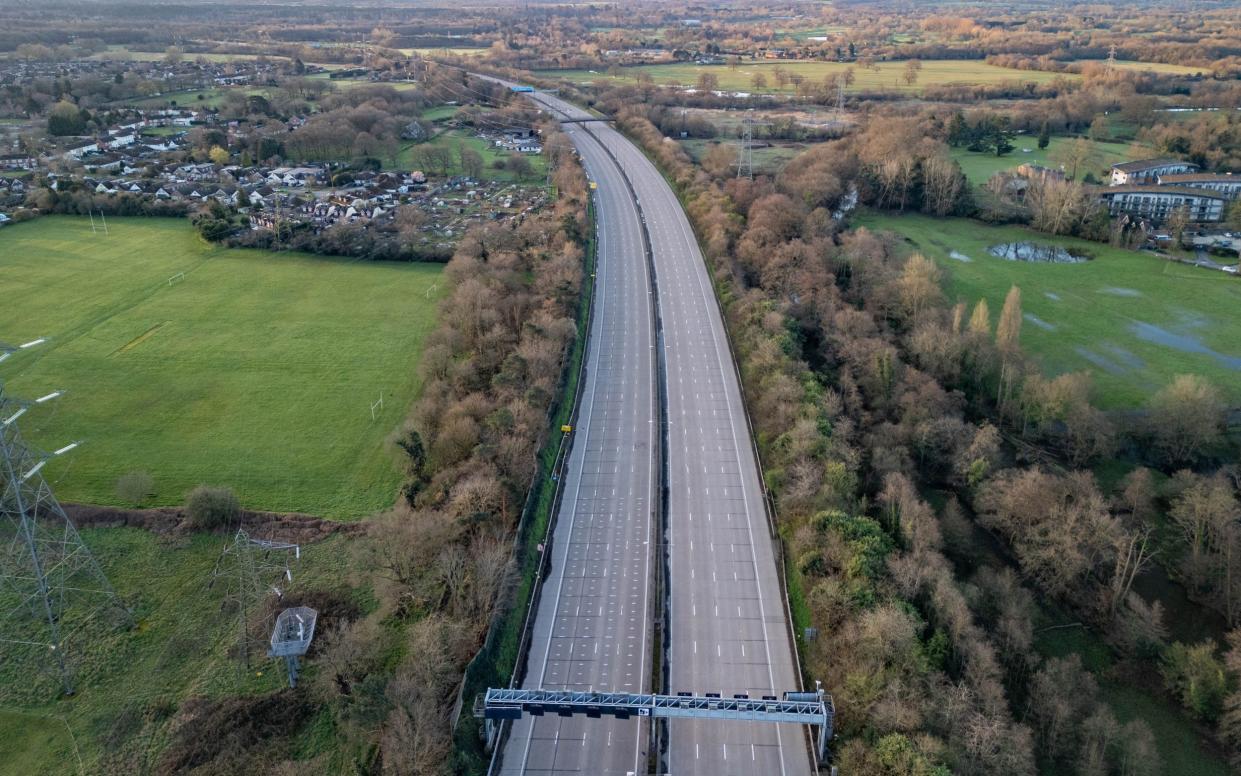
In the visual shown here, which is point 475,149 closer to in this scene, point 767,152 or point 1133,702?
point 767,152

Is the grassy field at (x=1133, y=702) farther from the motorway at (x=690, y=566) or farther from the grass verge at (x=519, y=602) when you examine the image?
the grass verge at (x=519, y=602)

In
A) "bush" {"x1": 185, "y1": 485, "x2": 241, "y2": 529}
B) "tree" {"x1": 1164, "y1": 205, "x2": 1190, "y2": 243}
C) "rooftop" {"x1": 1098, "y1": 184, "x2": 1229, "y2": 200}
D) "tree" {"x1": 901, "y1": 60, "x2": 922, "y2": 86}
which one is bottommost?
"bush" {"x1": 185, "y1": 485, "x2": 241, "y2": 529}

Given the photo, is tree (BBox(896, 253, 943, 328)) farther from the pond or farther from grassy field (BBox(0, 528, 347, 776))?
grassy field (BBox(0, 528, 347, 776))

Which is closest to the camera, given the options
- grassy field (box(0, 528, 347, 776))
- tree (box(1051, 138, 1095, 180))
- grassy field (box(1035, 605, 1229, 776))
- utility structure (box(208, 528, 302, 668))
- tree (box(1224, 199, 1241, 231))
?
grassy field (box(0, 528, 347, 776))

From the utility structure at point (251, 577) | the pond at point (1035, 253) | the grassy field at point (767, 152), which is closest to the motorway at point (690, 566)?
the utility structure at point (251, 577)

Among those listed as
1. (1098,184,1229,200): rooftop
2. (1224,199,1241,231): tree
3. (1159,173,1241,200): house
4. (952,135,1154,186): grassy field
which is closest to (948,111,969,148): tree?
(952,135,1154,186): grassy field

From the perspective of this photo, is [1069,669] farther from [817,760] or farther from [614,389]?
[614,389]

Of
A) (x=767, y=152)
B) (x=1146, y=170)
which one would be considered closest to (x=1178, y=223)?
(x=1146, y=170)

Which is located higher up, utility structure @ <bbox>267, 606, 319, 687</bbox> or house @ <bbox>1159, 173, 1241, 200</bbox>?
house @ <bbox>1159, 173, 1241, 200</bbox>
